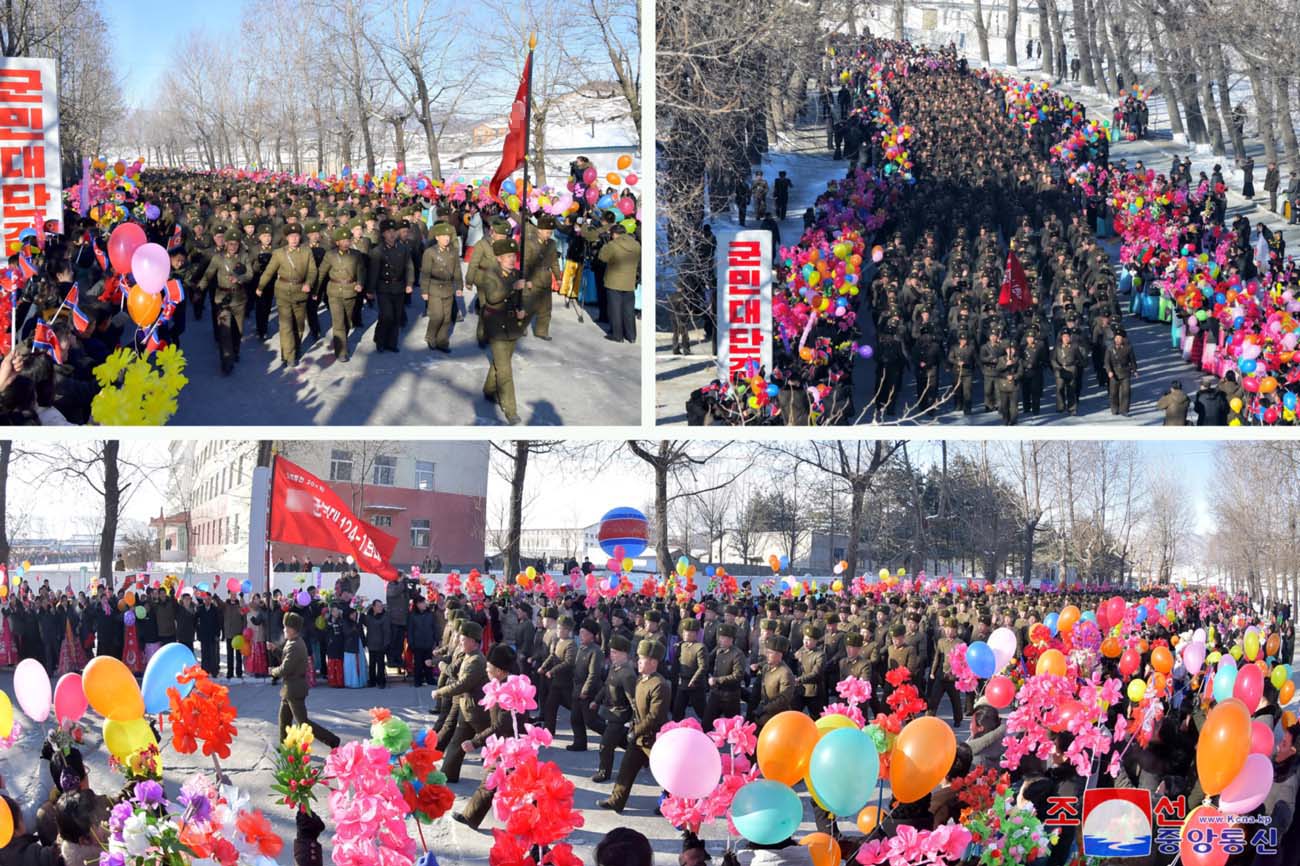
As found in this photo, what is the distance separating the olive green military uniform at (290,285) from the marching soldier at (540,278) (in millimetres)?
1675

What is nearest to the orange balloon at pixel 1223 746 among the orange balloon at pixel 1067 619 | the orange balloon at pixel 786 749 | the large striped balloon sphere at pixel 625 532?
the orange balloon at pixel 786 749

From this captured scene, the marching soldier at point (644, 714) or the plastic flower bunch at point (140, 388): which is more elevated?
the plastic flower bunch at point (140, 388)

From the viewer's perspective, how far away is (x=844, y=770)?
16.0 ft

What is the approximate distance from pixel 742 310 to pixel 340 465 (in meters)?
3.61

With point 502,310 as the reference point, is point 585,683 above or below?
below

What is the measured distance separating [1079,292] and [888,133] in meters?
2.18

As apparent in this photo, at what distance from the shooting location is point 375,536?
9.46m

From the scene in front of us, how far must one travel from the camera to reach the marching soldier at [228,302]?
9922 mm

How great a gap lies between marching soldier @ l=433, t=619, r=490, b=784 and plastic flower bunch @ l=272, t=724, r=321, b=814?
2034 mm

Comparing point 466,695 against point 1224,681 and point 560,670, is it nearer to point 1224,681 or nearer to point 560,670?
point 560,670

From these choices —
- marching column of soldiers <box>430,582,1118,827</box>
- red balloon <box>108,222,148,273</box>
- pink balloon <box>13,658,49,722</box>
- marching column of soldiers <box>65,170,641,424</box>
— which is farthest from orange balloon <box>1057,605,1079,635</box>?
red balloon <box>108,222,148,273</box>

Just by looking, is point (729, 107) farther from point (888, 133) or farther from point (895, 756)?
point (895, 756)

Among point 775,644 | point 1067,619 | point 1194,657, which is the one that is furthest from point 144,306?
point 1194,657

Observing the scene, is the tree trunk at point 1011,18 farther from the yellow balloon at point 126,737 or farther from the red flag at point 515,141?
the yellow balloon at point 126,737
